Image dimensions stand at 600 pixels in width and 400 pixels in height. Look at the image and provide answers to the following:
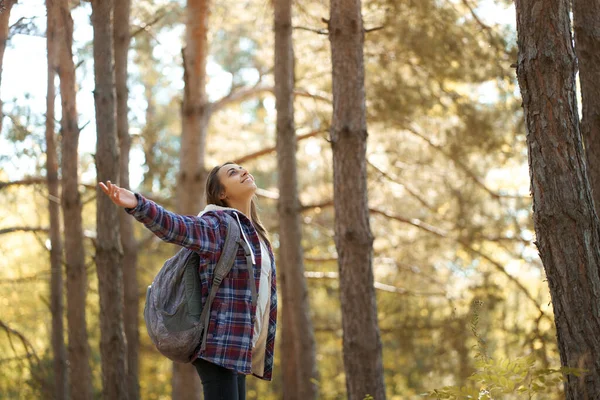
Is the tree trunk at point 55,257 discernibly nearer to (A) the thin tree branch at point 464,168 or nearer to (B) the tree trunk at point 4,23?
(B) the tree trunk at point 4,23

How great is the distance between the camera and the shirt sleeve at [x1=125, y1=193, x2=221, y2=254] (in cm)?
373

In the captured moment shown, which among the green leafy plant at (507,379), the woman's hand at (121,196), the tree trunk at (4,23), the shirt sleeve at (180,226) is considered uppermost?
the tree trunk at (4,23)

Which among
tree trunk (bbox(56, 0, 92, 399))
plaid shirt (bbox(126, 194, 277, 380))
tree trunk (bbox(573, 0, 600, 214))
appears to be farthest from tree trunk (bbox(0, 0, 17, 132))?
tree trunk (bbox(573, 0, 600, 214))

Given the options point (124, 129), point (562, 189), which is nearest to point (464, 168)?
point (124, 129)

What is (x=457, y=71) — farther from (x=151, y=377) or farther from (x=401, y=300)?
(x=151, y=377)

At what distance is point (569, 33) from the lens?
174 inches

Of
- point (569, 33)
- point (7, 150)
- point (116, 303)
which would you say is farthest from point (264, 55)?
point (569, 33)

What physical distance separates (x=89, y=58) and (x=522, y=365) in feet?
35.9

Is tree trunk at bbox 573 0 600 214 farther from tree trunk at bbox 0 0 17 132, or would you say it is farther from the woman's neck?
tree trunk at bbox 0 0 17 132

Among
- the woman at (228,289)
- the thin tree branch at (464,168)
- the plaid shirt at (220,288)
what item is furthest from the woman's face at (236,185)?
the thin tree branch at (464,168)

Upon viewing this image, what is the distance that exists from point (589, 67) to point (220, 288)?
329cm

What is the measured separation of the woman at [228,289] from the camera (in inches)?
150

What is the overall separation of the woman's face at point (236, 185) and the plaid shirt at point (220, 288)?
24cm

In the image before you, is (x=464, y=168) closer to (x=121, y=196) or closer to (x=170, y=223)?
(x=170, y=223)
